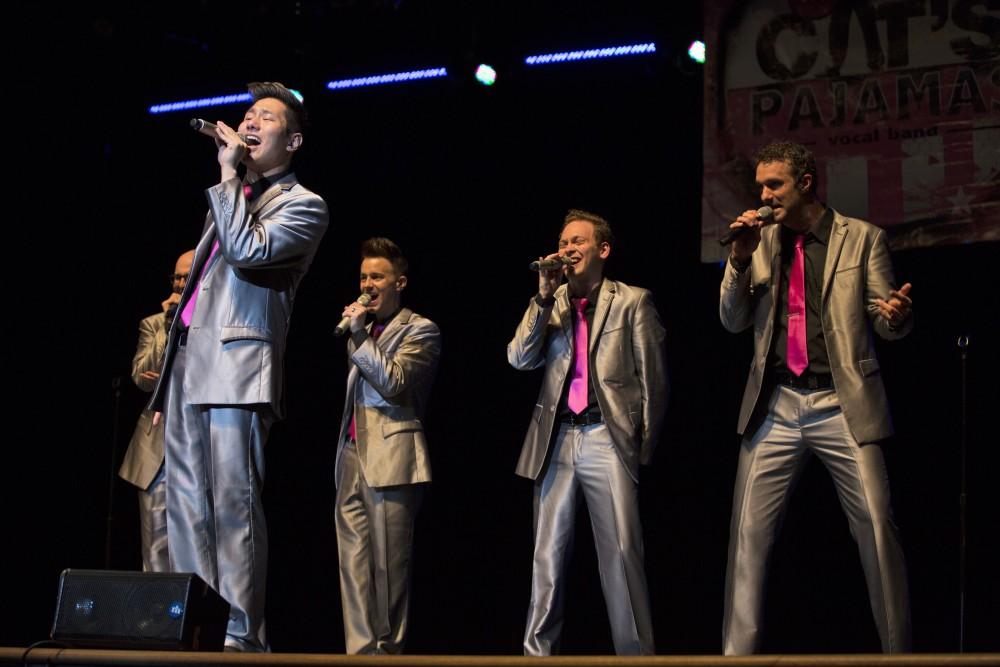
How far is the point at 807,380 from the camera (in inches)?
141

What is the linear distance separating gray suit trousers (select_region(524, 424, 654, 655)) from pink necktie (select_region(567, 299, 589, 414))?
0.09 meters

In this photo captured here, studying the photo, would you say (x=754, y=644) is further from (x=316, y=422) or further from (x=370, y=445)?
(x=316, y=422)

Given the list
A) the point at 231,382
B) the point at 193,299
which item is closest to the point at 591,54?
the point at 193,299

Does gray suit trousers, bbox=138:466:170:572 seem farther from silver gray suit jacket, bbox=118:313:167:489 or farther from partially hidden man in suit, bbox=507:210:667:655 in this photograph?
partially hidden man in suit, bbox=507:210:667:655

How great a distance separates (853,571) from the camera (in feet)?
17.1

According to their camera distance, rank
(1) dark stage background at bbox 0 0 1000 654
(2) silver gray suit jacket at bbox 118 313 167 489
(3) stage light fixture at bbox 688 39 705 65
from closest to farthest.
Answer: (2) silver gray suit jacket at bbox 118 313 167 489
(1) dark stage background at bbox 0 0 1000 654
(3) stage light fixture at bbox 688 39 705 65

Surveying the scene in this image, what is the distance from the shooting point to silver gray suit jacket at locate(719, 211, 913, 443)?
348 cm

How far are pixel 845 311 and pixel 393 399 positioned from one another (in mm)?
1835

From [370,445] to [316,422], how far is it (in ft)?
6.14

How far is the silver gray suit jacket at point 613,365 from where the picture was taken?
4125 mm

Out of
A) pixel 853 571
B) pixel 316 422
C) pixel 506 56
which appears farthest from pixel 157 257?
pixel 853 571

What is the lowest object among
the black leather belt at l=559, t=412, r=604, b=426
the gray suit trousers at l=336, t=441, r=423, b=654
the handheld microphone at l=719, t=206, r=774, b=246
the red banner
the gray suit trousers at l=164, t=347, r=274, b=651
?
the gray suit trousers at l=336, t=441, r=423, b=654

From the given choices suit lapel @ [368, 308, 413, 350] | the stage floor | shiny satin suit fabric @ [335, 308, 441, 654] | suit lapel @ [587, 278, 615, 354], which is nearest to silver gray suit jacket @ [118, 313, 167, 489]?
shiny satin suit fabric @ [335, 308, 441, 654]

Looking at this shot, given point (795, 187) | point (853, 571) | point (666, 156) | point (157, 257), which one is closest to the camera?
point (795, 187)
